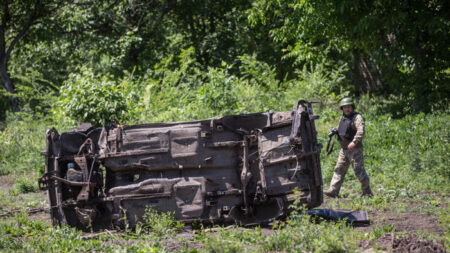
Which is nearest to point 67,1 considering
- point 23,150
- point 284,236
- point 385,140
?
point 23,150

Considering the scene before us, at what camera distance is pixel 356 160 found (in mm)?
9070

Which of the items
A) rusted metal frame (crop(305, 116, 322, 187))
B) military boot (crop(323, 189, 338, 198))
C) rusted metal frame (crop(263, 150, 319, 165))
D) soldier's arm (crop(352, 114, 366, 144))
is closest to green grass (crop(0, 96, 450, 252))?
military boot (crop(323, 189, 338, 198))

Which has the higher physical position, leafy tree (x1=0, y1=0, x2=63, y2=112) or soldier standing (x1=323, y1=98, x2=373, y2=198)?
leafy tree (x1=0, y1=0, x2=63, y2=112)

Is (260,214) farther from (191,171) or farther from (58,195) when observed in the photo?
(58,195)

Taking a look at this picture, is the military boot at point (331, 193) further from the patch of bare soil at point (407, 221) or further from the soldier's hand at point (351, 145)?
the patch of bare soil at point (407, 221)

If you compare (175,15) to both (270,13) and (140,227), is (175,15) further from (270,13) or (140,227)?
(140,227)

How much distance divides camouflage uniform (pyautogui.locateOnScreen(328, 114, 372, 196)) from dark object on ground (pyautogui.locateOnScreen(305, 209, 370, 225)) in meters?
1.21

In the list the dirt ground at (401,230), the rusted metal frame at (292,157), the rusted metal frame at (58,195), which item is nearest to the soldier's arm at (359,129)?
the dirt ground at (401,230)

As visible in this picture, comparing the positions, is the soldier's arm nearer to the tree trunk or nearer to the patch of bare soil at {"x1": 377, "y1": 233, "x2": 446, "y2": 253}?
the patch of bare soil at {"x1": 377, "y1": 233, "x2": 446, "y2": 253}

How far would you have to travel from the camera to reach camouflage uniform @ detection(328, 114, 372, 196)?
8953mm

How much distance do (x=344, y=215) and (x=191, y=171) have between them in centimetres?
248

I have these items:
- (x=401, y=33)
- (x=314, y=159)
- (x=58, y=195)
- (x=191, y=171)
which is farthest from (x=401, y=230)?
(x=401, y=33)

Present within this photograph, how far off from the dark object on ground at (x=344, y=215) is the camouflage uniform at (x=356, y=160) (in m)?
1.21

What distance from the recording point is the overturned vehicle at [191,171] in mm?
7660
